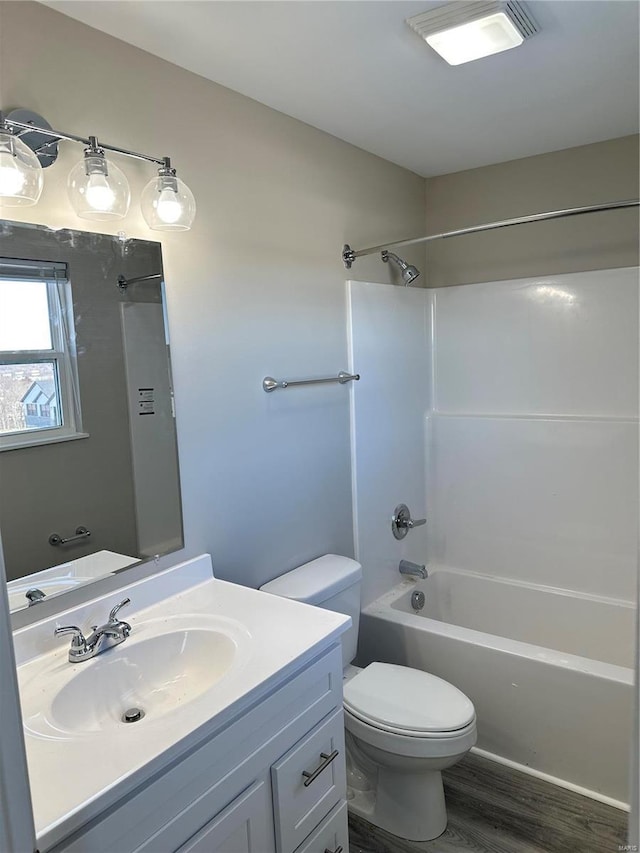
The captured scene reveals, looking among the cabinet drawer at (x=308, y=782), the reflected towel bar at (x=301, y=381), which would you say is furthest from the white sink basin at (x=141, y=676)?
the reflected towel bar at (x=301, y=381)

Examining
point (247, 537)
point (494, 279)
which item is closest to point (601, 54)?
point (494, 279)

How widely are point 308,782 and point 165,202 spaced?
1.50m

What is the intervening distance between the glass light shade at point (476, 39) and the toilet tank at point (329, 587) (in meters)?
1.66

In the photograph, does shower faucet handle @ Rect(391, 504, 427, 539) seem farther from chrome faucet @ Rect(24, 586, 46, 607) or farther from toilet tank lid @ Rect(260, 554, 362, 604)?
chrome faucet @ Rect(24, 586, 46, 607)

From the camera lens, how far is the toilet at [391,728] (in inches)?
72.3

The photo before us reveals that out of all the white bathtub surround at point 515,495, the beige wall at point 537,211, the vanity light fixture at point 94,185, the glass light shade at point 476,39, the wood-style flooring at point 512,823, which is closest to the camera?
the vanity light fixture at point 94,185

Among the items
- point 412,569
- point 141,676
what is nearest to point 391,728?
point 141,676

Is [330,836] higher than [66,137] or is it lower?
lower

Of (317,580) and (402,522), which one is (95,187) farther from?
(402,522)

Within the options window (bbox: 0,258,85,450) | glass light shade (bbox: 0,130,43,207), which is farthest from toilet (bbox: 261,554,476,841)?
glass light shade (bbox: 0,130,43,207)

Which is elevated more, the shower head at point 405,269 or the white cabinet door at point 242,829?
the shower head at point 405,269

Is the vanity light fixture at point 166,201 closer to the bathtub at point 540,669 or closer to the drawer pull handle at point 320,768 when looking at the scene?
the drawer pull handle at point 320,768

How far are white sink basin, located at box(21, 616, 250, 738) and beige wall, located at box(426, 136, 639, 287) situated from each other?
83.5 inches

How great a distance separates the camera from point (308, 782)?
1.46m
